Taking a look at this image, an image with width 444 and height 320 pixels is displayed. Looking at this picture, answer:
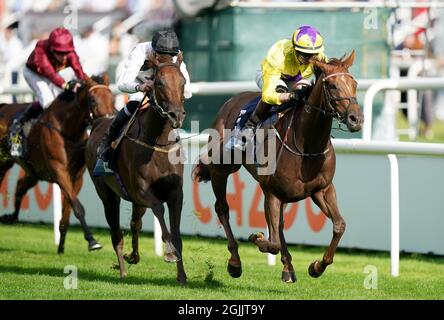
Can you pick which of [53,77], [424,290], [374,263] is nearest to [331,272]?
[374,263]

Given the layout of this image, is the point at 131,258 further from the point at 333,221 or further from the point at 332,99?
the point at 332,99

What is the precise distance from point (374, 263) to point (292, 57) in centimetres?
230

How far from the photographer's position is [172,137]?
27.5ft

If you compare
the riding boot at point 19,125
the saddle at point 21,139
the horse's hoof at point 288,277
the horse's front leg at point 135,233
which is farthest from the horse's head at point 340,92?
the riding boot at point 19,125

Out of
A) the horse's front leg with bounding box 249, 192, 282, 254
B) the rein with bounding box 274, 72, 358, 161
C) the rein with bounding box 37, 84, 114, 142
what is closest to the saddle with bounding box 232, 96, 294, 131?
the rein with bounding box 274, 72, 358, 161

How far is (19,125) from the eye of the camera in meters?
11.7

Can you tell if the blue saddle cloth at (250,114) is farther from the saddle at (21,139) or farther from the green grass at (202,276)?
the saddle at (21,139)

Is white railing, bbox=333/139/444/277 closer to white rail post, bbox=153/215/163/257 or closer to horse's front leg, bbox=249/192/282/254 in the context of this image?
horse's front leg, bbox=249/192/282/254

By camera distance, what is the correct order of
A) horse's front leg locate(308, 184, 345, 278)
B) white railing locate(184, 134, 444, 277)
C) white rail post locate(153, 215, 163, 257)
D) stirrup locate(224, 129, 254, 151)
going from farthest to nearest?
white rail post locate(153, 215, 163, 257) → white railing locate(184, 134, 444, 277) → stirrup locate(224, 129, 254, 151) → horse's front leg locate(308, 184, 345, 278)

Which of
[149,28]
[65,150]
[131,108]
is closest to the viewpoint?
[131,108]

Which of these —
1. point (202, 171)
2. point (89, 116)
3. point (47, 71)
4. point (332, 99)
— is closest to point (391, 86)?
point (202, 171)

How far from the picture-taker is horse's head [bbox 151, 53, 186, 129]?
7.83 m

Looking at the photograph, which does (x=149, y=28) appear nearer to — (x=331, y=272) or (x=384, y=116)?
(x=384, y=116)

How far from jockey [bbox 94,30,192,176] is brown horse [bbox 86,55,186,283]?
84mm
